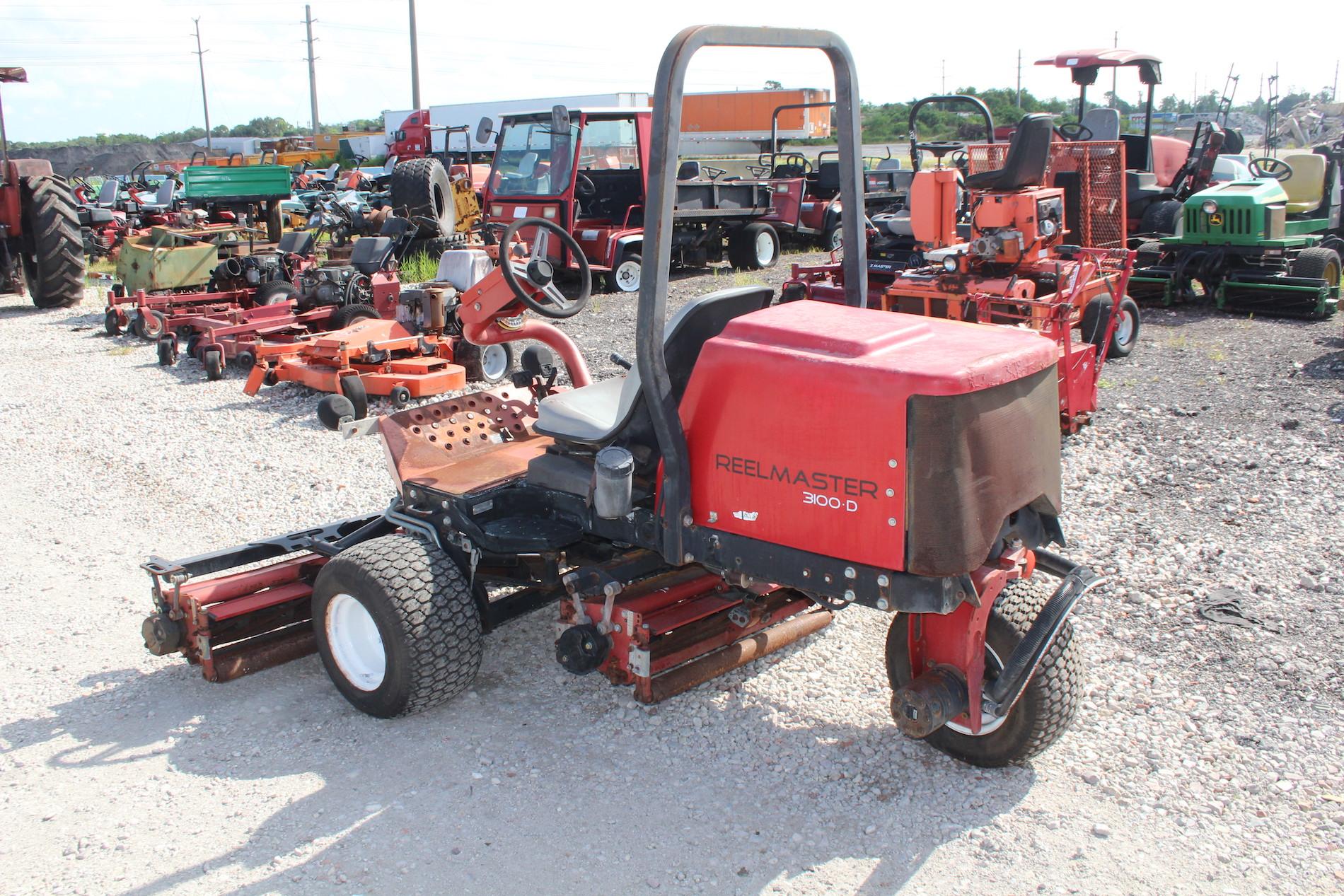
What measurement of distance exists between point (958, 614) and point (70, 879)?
7.66 feet

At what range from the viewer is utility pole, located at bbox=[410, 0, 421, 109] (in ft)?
93.0

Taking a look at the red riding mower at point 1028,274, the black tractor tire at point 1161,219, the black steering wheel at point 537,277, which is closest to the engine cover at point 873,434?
the black steering wheel at point 537,277

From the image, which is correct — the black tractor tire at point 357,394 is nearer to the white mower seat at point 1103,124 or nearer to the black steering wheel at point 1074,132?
the black steering wheel at point 1074,132

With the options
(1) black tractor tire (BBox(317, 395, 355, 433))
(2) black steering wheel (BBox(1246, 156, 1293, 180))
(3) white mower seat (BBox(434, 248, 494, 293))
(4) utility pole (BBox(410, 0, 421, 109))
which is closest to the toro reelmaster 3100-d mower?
(1) black tractor tire (BBox(317, 395, 355, 433))

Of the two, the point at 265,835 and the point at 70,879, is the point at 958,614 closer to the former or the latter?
the point at 265,835

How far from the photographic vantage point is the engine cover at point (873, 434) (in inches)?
97.1

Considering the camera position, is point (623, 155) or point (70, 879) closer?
point (70, 879)

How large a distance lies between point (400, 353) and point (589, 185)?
17.1 feet

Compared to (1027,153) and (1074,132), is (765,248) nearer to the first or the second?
(1074,132)

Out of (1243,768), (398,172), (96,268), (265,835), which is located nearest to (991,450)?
(1243,768)

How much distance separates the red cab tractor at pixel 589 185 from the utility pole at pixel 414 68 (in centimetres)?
1771

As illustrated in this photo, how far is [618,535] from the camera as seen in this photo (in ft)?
10.6

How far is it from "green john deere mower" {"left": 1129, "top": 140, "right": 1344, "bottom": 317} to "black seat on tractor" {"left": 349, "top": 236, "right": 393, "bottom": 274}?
7.24 metres

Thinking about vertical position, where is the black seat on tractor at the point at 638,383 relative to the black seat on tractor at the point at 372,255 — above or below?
below
